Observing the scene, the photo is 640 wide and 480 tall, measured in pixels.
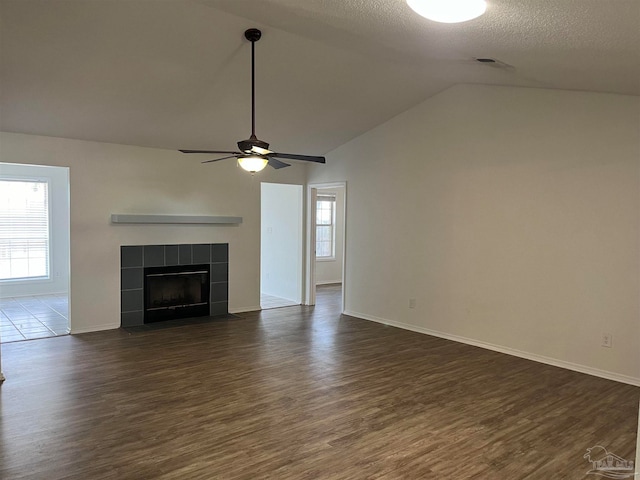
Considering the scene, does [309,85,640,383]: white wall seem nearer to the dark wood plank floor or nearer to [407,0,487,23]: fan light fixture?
the dark wood plank floor

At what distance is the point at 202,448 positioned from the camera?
9.38 feet

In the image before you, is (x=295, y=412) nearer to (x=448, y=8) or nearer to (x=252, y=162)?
(x=252, y=162)

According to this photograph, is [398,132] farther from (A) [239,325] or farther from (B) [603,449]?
(B) [603,449]

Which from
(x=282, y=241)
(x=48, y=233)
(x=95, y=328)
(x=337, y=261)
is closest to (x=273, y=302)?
(x=282, y=241)

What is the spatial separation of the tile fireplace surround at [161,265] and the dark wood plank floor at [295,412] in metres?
0.85

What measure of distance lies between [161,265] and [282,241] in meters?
2.56

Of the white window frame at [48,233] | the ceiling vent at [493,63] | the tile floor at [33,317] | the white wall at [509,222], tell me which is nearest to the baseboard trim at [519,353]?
the white wall at [509,222]

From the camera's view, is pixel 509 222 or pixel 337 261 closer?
pixel 509 222

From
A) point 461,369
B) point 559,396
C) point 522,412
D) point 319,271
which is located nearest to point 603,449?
point 522,412

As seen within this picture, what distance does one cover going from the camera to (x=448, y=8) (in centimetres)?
210

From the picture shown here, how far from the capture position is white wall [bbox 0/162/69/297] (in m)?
8.30

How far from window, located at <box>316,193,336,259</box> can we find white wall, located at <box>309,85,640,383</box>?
135 inches

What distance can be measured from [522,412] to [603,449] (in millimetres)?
609

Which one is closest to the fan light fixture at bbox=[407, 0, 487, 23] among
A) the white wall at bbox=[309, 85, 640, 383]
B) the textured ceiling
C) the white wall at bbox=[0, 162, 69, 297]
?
the textured ceiling
